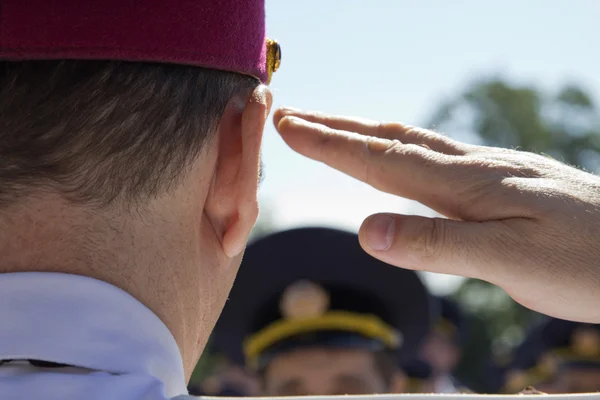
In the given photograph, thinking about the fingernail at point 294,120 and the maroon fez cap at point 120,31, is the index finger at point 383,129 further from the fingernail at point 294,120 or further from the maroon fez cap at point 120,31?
the maroon fez cap at point 120,31

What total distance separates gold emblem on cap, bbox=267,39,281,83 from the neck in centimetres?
43

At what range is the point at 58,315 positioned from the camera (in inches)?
49.0

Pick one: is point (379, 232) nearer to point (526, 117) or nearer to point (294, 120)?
point (294, 120)

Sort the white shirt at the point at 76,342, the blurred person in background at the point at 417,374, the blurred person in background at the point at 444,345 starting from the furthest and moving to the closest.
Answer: the blurred person in background at the point at 444,345
the blurred person in background at the point at 417,374
the white shirt at the point at 76,342

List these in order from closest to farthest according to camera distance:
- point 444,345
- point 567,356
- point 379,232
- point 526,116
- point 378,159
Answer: point 379,232 < point 378,159 < point 567,356 < point 444,345 < point 526,116

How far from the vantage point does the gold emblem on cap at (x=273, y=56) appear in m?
1.74

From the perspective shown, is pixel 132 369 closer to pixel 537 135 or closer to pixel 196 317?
pixel 196 317

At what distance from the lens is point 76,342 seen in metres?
1.23

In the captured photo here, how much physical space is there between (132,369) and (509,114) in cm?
3574

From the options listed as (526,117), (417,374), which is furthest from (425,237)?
(526,117)

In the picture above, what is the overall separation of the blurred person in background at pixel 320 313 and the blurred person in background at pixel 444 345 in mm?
4663

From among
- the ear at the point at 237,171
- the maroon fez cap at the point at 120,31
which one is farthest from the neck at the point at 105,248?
the maroon fez cap at the point at 120,31

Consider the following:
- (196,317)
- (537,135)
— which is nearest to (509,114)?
(537,135)

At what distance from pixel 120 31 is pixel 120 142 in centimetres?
18
